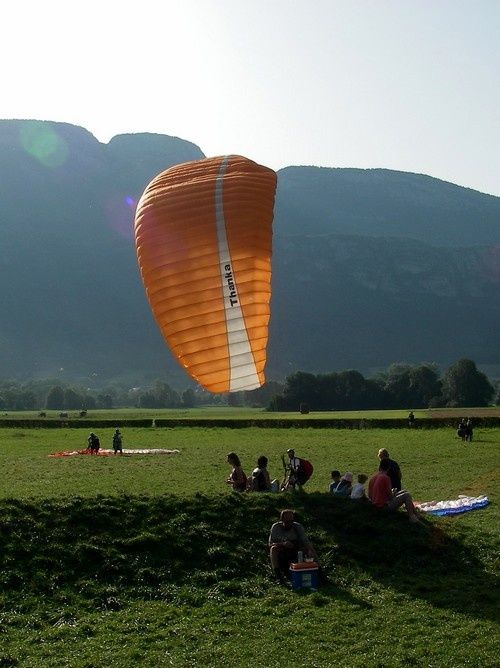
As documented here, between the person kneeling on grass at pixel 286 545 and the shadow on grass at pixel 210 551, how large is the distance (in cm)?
35

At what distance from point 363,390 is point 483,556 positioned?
111m

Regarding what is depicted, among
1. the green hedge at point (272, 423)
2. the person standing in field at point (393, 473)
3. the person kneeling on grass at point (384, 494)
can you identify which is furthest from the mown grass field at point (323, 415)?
the person kneeling on grass at point (384, 494)

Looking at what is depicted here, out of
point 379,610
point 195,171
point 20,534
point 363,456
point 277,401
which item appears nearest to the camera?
point 379,610

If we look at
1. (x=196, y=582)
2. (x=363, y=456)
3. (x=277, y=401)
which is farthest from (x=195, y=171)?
(x=277, y=401)

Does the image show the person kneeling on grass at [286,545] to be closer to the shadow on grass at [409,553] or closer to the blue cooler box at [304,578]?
the blue cooler box at [304,578]

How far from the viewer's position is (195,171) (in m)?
19.8

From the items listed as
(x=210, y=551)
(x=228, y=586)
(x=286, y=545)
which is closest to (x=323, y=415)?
(x=210, y=551)

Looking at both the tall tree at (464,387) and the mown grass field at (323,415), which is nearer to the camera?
the mown grass field at (323,415)

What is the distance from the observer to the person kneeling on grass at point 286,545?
13992 mm

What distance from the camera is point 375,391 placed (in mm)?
126188

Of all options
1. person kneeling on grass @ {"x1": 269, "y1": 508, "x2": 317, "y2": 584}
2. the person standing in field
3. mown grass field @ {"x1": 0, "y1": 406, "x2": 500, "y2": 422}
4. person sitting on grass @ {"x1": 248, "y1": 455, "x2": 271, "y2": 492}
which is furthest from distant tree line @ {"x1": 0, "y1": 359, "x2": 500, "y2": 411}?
person kneeling on grass @ {"x1": 269, "y1": 508, "x2": 317, "y2": 584}

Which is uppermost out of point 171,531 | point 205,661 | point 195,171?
point 195,171

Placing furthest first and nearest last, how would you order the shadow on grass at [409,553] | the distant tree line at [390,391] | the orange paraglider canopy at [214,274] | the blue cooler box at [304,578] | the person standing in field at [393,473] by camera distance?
the distant tree line at [390,391] → the orange paraglider canopy at [214,274] → the person standing in field at [393,473] → the blue cooler box at [304,578] → the shadow on grass at [409,553]

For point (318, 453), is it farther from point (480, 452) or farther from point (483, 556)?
point (483, 556)
